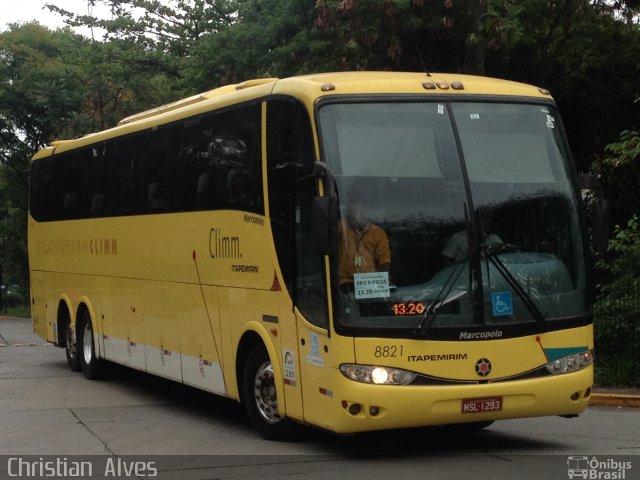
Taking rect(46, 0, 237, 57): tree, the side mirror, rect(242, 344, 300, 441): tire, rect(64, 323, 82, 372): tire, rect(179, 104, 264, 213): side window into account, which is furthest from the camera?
rect(46, 0, 237, 57): tree

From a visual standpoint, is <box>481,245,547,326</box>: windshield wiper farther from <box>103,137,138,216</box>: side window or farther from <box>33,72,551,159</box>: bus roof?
<box>103,137,138,216</box>: side window

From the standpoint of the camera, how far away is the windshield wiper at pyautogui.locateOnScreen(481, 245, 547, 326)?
30.6 feet

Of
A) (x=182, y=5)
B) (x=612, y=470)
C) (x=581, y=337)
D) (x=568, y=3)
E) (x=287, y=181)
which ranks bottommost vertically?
(x=612, y=470)

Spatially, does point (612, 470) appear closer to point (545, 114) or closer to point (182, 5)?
point (545, 114)

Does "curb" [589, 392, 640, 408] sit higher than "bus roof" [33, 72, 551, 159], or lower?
lower

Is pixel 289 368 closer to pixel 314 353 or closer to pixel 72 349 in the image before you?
pixel 314 353

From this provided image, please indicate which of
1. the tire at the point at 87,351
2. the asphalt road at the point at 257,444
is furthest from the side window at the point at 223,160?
the tire at the point at 87,351

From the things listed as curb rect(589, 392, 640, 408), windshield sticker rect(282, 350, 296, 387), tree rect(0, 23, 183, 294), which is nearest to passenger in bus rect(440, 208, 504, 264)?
windshield sticker rect(282, 350, 296, 387)

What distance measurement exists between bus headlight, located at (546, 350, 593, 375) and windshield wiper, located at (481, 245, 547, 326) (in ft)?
1.27

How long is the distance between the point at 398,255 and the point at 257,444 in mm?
2589

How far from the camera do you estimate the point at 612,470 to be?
8961 mm

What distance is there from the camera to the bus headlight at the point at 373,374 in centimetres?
897

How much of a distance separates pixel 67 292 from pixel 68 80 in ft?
75.4

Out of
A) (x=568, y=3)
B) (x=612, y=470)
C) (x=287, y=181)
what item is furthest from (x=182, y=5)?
(x=612, y=470)
